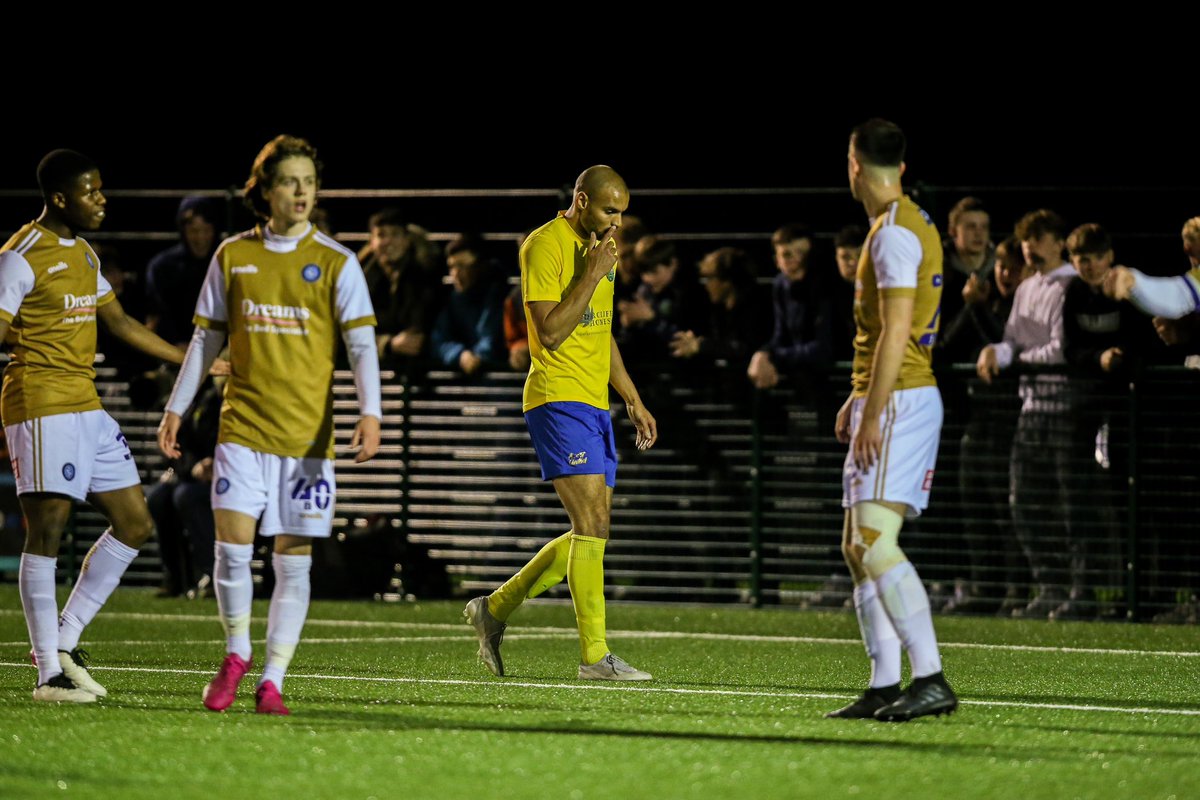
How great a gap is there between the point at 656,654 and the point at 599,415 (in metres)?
1.93

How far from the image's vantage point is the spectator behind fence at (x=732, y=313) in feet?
45.4

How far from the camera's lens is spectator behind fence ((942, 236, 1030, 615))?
43.2 feet

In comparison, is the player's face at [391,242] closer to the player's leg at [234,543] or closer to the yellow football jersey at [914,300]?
the player's leg at [234,543]

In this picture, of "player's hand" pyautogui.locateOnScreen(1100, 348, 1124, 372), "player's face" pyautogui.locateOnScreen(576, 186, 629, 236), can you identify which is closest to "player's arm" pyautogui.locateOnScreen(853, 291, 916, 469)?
"player's face" pyautogui.locateOnScreen(576, 186, 629, 236)

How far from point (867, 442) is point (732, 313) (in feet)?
22.1

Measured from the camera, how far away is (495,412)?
14648 millimetres

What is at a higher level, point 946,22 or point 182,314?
point 946,22

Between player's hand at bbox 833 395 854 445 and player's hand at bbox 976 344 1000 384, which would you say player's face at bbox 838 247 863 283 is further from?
player's hand at bbox 833 395 854 445

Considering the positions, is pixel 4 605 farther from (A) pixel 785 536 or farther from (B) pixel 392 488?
(A) pixel 785 536

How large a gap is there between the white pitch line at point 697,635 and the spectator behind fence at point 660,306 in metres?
2.44

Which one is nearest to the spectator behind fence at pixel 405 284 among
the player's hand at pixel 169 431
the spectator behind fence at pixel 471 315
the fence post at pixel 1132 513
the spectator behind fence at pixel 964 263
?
the spectator behind fence at pixel 471 315

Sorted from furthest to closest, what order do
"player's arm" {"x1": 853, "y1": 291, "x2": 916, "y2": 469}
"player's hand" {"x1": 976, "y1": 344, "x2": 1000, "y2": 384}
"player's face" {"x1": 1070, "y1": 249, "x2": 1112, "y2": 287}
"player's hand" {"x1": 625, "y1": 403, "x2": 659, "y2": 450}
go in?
1. "player's hand" {"x1": 976, "y1": 344, "x2": 1000, "y2": 384}
2. "player's face" {"x1": 1070, "y1": 249, "x2": 1112, "y2": 287}
3. "player's hand" {"x1": 625, "y1": 403, "x2": 659, "y2": 450}
4. "player's arm" {"x1": 853, "y1": 291, "x2": 916, "y2": 469}

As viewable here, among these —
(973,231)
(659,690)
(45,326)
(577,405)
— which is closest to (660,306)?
(973,231)

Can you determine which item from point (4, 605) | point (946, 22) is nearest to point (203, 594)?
point (4, 605)
